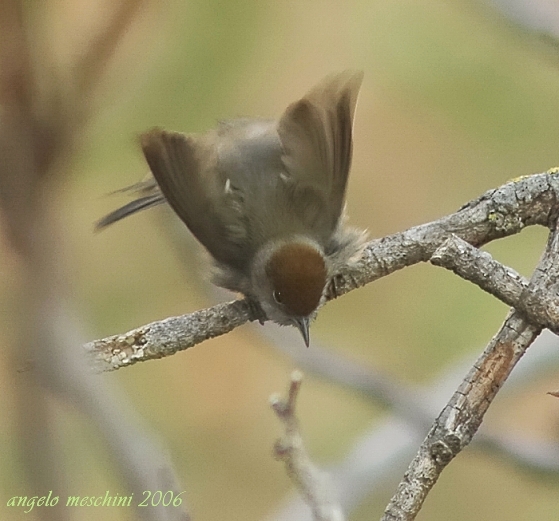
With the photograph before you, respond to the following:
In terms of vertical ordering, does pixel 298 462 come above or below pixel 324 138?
below

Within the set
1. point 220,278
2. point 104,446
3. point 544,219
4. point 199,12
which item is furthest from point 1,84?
point 199,12

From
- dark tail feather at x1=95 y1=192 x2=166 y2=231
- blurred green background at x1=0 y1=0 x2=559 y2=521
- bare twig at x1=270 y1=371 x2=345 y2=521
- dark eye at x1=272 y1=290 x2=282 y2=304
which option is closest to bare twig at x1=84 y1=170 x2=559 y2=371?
dark eye at x1=272 y1=290 x2=282 y2=304

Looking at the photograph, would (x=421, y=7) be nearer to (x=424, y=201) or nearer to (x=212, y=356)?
(x=424, y=201)

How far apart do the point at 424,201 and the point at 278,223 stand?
1.24m

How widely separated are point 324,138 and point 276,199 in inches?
7.0

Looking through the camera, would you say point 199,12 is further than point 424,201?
No

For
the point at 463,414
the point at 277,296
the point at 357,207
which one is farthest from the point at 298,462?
the point at 357,207

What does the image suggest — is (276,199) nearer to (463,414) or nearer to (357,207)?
(463,414)

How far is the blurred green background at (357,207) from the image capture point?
1.95m

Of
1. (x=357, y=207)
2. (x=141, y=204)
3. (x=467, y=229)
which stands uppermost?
(x=467, y=229)

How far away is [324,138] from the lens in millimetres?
1044

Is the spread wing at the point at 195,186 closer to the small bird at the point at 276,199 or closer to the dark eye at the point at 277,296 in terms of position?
the small bird at the point at 276,199

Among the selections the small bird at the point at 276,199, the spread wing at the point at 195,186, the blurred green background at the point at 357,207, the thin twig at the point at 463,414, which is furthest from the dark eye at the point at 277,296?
the blurred green background at the point at 357,207

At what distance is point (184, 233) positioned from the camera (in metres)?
1.77
